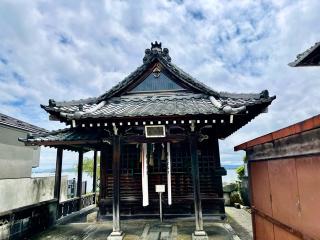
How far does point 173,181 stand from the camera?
33.8ft

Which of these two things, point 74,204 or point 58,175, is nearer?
point 58,175

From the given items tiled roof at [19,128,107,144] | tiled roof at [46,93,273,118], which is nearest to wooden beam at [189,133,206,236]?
tiled roof at [46,93,273,118]

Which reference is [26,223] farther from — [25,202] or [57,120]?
[25,202]

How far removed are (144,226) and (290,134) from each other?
7.70 meters

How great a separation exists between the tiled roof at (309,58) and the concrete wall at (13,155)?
15.9 m

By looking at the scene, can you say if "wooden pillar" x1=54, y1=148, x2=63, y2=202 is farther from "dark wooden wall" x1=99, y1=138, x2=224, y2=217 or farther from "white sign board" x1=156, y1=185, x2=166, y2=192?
"white sign board" x1=156, y1=185, x2=166, y2=192

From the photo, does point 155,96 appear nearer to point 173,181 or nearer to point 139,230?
point 173,181

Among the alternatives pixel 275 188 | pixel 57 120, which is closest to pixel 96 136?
pixel 57 120

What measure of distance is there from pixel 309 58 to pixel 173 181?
301 inches

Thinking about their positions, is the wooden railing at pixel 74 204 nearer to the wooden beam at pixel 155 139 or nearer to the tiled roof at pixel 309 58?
the wooden beam at pixel 155 139

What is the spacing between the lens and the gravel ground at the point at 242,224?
27.5ft

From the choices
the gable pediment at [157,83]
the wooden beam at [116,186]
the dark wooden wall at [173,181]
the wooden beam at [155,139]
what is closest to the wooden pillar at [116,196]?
the wooden beam at [116,186]

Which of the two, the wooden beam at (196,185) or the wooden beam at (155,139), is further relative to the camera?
the wooden beam at (155,139)

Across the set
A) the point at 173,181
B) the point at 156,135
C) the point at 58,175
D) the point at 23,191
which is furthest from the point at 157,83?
the point at 23,191
